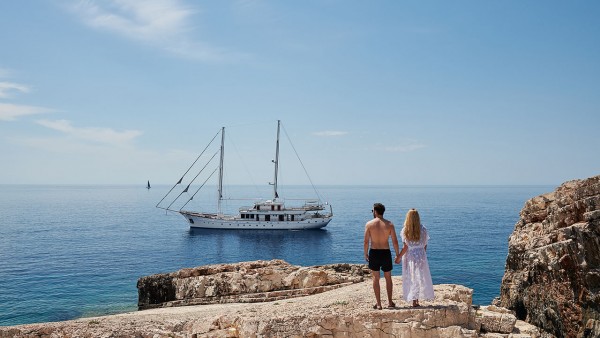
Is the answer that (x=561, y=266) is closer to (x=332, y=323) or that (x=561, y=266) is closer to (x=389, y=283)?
(x=389, y=283)

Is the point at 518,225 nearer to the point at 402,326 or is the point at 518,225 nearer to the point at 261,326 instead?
the point at 402,326

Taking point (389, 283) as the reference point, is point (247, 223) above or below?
below

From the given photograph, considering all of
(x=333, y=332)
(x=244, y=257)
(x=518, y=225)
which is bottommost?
(x=244, y=257)

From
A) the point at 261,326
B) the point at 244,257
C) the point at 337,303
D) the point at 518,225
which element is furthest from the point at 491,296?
the point at 244,257

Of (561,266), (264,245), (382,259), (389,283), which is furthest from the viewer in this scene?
(264,245)

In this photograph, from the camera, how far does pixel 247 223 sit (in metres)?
81.1

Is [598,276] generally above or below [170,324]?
above

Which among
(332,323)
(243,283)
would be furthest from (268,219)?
(332,323)

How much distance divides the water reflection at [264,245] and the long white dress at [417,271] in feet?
132

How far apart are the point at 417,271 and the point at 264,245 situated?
56.3 meters

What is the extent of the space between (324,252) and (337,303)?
45.9 meters

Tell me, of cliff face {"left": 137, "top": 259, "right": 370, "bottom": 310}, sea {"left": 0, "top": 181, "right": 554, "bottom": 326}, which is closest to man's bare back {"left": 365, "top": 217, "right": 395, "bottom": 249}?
sea {"left": 0, "top": 181, "right": 554, "bottom": 326}

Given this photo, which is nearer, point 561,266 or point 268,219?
point 561,266

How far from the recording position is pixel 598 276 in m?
14.0
